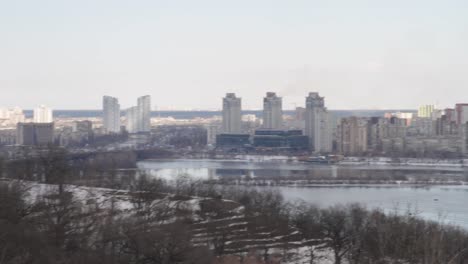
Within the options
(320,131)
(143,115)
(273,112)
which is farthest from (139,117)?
(320,131)

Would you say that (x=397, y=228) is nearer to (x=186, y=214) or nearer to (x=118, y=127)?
(x=186, y=214)

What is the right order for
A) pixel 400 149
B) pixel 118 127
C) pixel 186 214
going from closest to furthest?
pixel 186 214 → pixel 400 149 → pixel 118 127

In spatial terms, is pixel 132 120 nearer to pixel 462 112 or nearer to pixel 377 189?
pixel 462 112

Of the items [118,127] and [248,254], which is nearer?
[248,254]

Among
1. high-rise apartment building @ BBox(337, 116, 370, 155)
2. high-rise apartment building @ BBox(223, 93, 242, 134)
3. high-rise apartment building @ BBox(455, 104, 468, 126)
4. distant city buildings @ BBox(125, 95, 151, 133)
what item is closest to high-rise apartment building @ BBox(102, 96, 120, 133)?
distant city buildings @ BBox(125, 95, 151, 133)

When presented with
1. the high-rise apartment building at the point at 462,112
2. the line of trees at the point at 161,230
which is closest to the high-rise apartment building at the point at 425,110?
the high-rise apartment building at the point at 462,112

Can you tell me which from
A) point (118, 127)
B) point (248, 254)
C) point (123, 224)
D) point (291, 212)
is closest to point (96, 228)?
point (123, 224)

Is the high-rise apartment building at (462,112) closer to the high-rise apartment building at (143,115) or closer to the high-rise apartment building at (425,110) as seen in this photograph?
the high-rise apartment building at (425,110)
